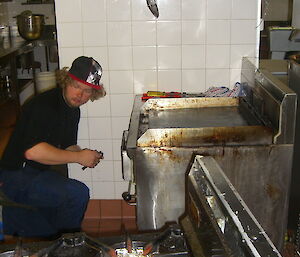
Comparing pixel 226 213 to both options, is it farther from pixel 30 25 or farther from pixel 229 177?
pixel 30 25

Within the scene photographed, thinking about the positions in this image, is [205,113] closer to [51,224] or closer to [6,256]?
[51,224]

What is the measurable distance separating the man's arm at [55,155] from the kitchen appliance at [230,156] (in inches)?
15.9

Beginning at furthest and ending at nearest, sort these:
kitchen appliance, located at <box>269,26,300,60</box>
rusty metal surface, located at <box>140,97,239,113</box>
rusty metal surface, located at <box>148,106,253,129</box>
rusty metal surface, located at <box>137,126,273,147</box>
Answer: kitchen appliance, located at <box>269,26,300,60</box> < rusty metal surface, located at <box>140,97,239,113</box> < rusty metal surface, located at <box>148,106,253,129</box> < rusty metal surface, located at <box>137,126,273,147</box>

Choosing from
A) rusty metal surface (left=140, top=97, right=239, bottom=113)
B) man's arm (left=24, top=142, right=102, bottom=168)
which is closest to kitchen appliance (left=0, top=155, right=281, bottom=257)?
man's arm (left=24, top=142, right=102, bottom=168)

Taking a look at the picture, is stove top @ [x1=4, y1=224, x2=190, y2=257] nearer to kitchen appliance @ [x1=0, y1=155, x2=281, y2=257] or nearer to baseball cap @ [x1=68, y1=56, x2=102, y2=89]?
kitchen appliance @ [x1=0, y1=155, x2=281, y2=257]

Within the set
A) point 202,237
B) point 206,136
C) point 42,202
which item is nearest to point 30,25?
point 42,202

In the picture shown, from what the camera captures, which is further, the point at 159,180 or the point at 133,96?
the point at 133,96

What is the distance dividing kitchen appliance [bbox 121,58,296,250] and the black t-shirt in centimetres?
54

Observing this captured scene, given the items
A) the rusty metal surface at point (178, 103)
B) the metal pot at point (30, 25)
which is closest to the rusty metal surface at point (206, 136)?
the rusty metal surface at point (178, 103)

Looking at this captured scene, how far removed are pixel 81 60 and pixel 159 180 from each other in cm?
86

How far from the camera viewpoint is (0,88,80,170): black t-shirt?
251 centimetres

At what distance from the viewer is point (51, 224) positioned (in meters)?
2.79

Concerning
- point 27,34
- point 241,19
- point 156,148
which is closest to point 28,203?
point 156,148

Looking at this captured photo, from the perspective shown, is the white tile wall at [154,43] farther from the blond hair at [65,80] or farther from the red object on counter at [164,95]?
the blond hair at [65,80]
